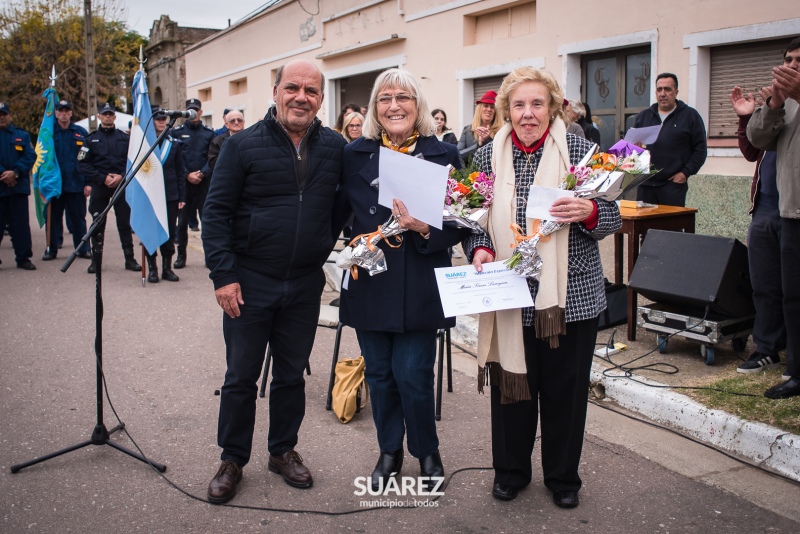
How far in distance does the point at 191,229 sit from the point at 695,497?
13139mm

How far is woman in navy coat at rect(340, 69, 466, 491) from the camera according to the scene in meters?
3.68

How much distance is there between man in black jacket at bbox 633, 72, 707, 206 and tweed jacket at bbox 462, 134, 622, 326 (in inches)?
185

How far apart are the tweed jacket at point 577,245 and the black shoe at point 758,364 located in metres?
2.32

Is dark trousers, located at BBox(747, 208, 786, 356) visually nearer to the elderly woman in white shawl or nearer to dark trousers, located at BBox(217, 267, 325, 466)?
the elderly woman in white shawl

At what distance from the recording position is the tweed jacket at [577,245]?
11.6 feet

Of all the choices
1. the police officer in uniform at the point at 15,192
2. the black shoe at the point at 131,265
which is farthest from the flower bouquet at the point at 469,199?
the police officer in uniform at the point at 15,192

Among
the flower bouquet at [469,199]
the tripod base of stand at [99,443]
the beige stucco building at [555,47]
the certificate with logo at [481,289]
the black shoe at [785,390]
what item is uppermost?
the beige stucco building at [555,47]

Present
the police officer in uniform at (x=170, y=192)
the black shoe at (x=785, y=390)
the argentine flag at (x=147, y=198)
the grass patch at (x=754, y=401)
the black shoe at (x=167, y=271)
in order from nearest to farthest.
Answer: the grass patch at (x=754, y=401) → the black shoe at (x=785, y=390) → the argentine flag at (x=147, y=198) → the police officer in uniform at (x=170, y=192) → the black shoe at (x=167, y=271)

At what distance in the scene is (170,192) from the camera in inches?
403

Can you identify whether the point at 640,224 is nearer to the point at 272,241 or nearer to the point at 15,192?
the point at 272,241

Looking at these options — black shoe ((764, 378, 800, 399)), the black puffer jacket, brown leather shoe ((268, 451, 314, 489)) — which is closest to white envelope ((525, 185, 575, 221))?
the black puffer jacket

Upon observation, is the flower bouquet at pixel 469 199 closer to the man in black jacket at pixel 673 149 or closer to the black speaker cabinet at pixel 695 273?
the black speaker cabinet at pixel 695 273

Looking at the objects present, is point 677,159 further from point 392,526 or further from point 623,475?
point 392,526

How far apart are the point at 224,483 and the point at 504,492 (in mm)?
1377
